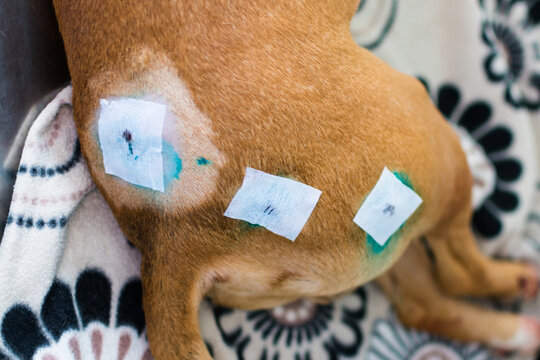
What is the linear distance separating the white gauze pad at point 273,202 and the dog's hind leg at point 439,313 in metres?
0.60

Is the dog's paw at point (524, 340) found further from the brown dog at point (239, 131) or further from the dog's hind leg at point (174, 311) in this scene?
the dog's hind leg at point (174, 311)

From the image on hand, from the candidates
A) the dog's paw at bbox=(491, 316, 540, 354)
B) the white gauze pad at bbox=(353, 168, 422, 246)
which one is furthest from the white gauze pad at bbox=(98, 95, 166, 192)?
the dog's paw at bbox=(491, 316, 540, 354)

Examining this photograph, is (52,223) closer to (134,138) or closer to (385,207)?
(134,138)

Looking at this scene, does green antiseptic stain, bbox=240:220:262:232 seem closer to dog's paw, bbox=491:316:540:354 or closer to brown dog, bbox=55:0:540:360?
brown dog, bbox=55:0:540:360

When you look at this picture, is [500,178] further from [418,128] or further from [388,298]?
[418,128]

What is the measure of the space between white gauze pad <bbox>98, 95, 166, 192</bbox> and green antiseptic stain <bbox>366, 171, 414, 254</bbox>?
0.34m

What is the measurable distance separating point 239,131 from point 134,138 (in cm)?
15

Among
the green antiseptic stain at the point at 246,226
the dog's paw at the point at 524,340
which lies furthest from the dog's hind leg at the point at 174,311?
the dog's paw at the point at 524,340

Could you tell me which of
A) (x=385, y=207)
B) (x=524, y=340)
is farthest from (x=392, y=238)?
(x=524, y=340)

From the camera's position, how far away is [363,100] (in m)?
0.68

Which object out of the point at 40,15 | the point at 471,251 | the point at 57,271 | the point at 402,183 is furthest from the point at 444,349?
the point at 40,15

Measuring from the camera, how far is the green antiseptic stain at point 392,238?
710 millimetres

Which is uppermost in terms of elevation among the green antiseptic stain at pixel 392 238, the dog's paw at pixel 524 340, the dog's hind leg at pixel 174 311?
the green antiseptic stain at pixel 392 238

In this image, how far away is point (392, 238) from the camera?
76 centimetres
